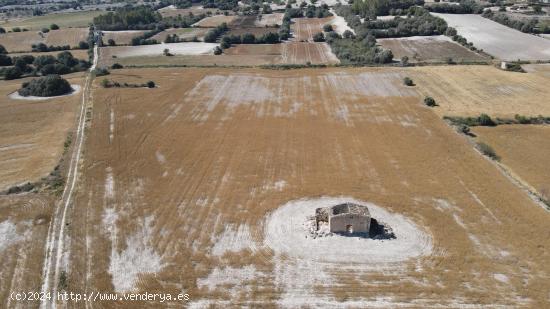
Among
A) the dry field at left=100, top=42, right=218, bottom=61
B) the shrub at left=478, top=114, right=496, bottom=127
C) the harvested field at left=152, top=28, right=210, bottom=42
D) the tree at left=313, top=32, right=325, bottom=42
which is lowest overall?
the shrub at left=478, top=114, right=496, bottom=127

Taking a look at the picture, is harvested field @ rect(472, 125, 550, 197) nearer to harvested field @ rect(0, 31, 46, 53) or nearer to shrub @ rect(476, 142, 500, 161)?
shrub @ rect(476, 142, 500, 161)

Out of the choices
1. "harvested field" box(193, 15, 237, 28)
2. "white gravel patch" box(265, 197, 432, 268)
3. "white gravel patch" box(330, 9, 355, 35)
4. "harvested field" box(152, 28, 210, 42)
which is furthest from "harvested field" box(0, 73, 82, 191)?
"white gravel patch" box(330, 9, 355, 35)

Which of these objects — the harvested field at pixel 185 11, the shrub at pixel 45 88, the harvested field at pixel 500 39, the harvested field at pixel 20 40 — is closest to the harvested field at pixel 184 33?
the harvested field at pixel 185 11

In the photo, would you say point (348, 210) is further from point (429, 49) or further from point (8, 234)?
point (429, 49)

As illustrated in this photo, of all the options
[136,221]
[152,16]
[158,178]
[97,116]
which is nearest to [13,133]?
[97,116]

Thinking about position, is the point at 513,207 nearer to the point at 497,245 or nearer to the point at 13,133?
the point at 497,245

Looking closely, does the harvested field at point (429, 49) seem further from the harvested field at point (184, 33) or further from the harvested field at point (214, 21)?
the harvested field at point (214, 21)
